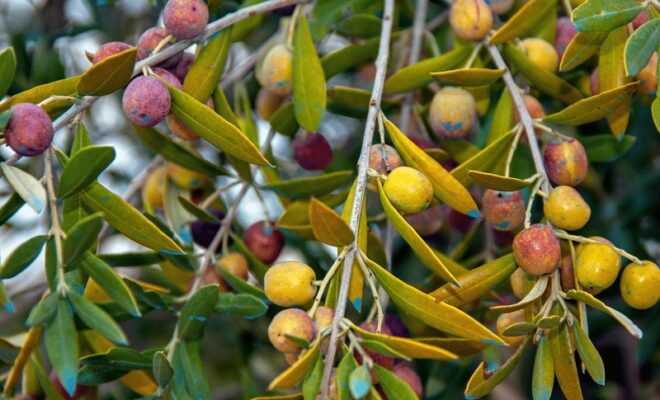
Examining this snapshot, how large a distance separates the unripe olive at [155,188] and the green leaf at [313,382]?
2.38 feet

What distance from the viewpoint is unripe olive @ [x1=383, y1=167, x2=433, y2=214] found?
97 cm

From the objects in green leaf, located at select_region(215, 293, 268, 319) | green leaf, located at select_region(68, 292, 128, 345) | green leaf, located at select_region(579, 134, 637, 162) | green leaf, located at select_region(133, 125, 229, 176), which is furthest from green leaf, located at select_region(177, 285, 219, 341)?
green leaf, located at select_region(579, 134, 637, 162)

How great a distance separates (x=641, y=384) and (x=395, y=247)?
711 mm

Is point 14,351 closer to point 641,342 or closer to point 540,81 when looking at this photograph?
point 540,81

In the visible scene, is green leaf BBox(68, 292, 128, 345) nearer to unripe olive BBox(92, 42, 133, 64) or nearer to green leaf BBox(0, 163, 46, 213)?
green leaf BBox(0, 163, 46, 213)

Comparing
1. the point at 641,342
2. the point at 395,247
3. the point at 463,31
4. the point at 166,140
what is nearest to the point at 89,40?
the point at 395,247

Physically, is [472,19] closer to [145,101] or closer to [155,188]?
[145,101]

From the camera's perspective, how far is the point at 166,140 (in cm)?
132

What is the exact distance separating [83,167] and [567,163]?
574mm

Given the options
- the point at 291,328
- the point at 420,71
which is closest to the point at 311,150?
the point at 420,71

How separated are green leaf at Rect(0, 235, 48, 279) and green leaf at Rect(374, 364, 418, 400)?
39 centimetres

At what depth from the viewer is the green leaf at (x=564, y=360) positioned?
101 centimetres

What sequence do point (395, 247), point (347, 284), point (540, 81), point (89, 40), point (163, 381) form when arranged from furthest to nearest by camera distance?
point (89, 40), point (395, 247), point (540, 81), point (163, 381), point (347, 284)

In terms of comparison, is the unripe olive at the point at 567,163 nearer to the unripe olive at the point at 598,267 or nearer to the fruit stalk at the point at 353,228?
the unripe olive at the point at 598,267
